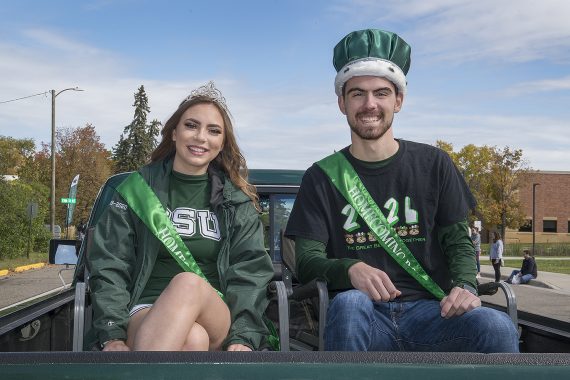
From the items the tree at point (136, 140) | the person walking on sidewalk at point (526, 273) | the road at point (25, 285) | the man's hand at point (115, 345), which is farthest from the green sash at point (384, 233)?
the tree at point (136, 140)

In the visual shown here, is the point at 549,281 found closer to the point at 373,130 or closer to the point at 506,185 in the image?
the point at 373,130

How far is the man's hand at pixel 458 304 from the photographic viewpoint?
9.36 ft

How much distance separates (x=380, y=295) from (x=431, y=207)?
0.60m

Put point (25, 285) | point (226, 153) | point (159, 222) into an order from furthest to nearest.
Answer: point (25, 285)
point (226, 153)
point (159, 222)

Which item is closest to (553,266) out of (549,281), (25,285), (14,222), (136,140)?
(549,281)

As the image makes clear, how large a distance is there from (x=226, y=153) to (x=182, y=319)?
4.40 feet

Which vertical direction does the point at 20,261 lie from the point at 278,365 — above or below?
below

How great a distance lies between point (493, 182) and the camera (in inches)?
2238

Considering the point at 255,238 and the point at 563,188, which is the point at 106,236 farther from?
the point at 563,188

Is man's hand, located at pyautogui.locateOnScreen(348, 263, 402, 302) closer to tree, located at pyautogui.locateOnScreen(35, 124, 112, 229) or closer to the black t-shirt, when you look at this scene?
the black t-shirt

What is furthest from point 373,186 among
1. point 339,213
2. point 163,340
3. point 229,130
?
point 163,340

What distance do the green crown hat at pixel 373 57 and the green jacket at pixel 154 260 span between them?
820 mm

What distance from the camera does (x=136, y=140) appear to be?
64.1 metres

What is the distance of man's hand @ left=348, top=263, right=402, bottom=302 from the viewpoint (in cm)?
288
